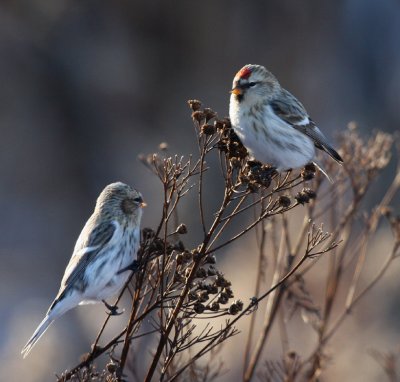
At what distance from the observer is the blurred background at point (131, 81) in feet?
42.3

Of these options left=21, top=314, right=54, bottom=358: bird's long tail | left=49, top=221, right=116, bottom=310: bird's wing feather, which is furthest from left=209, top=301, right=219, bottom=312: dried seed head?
left=49, top=221, right=116, bottom=310: bird's wing feather

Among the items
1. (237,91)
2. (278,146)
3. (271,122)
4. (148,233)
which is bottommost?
(148,233)

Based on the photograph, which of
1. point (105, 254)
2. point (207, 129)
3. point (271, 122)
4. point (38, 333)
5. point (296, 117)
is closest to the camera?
point (207, 129)

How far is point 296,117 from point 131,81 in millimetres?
10469

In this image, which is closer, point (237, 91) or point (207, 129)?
point (207, 129)

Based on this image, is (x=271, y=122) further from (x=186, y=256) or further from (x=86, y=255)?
(x=186, y=256)

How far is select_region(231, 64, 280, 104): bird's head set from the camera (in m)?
4.09

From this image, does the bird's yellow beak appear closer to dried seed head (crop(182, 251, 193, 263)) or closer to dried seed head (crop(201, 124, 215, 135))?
dried seed head (crop(201, 124, 215, 135))

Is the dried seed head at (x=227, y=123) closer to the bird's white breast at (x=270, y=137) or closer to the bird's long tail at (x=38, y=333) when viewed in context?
the bird's white breast at (x=270, y=137)

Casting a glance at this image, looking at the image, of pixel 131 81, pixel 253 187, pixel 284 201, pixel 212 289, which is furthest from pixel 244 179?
pixel 131 81

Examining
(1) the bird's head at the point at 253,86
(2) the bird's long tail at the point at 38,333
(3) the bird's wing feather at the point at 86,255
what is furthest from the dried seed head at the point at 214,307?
(1) the bird's head at the point at 253,86

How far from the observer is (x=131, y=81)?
14531mm

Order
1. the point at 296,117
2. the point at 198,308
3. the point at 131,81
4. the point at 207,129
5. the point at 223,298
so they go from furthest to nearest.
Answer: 1. the point at 131,81
2. the point at 296,117
3. the point at 207,129
4. the point at 223,298
5. the point at 198,308

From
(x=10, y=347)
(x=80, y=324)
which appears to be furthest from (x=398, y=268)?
(x=10, y=347)
